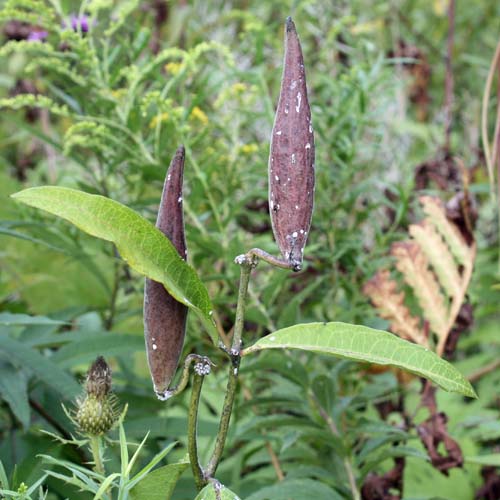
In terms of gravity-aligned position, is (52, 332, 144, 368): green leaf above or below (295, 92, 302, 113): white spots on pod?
below

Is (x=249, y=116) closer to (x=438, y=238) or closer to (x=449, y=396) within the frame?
(x=438, y=238)

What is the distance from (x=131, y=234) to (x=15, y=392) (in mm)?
334

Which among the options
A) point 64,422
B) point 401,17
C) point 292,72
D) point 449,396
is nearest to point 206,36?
point 401,17

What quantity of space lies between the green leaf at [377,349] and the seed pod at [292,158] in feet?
0.14

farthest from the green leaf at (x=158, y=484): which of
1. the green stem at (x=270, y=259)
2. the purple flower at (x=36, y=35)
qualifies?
the purple flower at (x=36, y=35)

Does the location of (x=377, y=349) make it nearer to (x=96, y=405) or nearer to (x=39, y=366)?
(x=96, y=405)

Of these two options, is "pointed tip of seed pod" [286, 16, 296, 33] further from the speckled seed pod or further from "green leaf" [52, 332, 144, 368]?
"green leaf" [52, 332, 144, 368]

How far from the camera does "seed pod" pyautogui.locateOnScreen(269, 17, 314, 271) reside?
1.50 feet

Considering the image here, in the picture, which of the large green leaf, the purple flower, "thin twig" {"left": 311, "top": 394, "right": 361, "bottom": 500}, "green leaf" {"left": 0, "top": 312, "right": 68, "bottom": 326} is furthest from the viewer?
the purple flower

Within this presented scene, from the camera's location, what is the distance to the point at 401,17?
6.46 ft

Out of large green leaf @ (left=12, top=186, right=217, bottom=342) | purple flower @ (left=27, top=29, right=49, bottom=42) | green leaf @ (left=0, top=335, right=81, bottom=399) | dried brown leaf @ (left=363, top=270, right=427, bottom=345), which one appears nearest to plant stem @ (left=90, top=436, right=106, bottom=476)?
large green leaf @ (left=12, top=186, right=217, bottom=342)

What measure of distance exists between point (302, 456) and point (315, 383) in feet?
0.32

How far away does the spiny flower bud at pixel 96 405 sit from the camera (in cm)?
49

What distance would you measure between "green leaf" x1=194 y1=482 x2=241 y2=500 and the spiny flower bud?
0.27 feet
